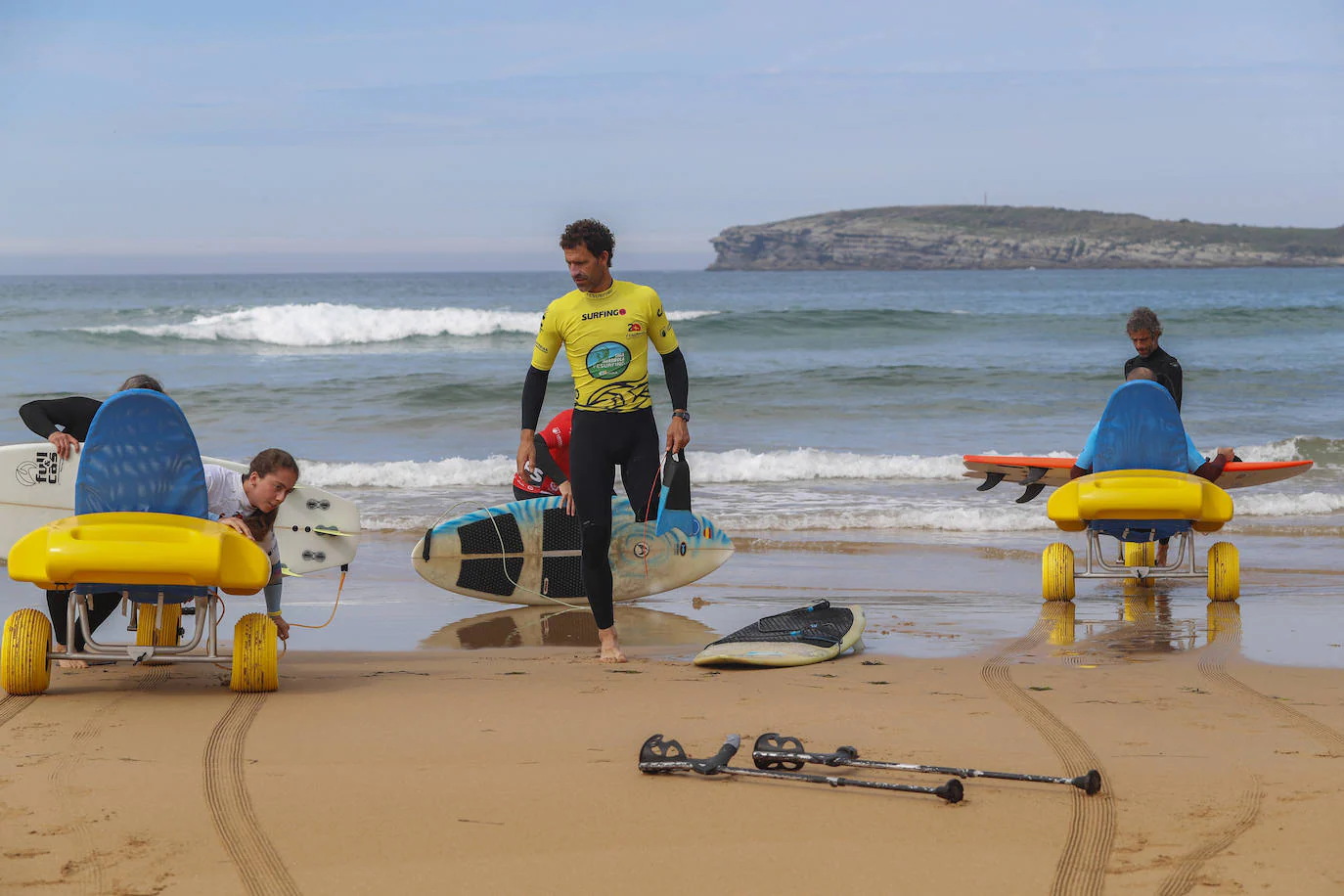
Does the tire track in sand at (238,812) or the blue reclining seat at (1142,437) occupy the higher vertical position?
the blue reclining seat at (1142,437)

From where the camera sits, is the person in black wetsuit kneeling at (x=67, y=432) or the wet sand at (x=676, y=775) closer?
the wet sand at (x=676, y=775)

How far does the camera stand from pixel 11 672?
175 inches

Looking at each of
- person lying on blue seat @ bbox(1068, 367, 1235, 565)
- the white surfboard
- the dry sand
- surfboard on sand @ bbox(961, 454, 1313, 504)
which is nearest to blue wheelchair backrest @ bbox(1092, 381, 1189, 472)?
person lying on blue seat @ bbox(1068, 367, 1235, 565)

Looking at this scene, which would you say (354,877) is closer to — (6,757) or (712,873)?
(712,873)

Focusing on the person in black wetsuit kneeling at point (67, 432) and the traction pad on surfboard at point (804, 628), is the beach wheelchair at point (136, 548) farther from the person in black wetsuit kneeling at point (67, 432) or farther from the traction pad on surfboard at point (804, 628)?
the traction pad on surfboard at point (804, 628)

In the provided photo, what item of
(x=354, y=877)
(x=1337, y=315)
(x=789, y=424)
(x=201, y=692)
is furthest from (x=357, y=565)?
(x=1337, y=315)

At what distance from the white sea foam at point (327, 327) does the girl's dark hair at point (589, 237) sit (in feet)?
87.2

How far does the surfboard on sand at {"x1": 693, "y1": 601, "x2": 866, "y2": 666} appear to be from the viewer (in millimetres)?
5219

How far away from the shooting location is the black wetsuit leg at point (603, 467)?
535 cm

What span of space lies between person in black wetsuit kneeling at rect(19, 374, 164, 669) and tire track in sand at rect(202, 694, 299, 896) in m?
1.11

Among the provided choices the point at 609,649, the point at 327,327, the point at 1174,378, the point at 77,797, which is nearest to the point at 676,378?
the point at 609,649

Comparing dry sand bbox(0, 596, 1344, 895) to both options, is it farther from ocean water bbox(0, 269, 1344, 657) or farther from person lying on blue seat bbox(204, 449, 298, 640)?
ocean water bbox(0, 269, 1344, 657)

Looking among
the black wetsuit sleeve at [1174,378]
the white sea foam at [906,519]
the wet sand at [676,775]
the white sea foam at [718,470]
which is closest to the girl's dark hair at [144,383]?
the wet sand at [676,775]

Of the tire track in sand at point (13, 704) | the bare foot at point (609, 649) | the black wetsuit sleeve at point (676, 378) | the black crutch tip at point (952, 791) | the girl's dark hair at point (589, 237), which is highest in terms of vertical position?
the girl's dark hair at point (589, 237)
